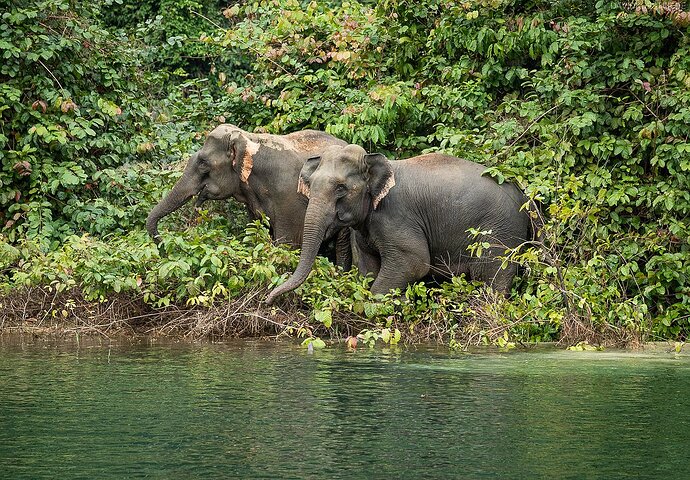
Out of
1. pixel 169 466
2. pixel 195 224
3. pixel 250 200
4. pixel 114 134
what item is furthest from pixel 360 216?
pixel 169 466

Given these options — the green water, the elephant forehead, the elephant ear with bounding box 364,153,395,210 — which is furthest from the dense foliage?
the green water

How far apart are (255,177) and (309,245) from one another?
188cm

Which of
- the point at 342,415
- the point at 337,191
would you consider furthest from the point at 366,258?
the point at 342,415

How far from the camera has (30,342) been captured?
12305 mm

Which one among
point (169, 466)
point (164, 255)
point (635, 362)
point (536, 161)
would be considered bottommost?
point (169, 466)

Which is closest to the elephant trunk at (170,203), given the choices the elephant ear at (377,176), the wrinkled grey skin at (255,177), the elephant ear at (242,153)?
the wrinkled grey skin at (255,177)

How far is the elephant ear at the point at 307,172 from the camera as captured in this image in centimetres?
1332

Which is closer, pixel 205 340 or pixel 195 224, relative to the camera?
pixel 205 340

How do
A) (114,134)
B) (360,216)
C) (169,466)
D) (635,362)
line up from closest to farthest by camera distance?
(169,466)
(635,362)
(360,216)
(114,134)

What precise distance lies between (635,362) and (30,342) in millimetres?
5354

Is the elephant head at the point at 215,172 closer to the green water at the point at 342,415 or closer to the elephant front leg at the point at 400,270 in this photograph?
the elephant front leg at the point at 400,270

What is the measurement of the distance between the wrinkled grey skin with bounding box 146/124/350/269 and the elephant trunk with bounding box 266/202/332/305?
1.30 meters

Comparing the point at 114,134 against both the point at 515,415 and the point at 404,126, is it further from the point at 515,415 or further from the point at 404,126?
the point at 515,415

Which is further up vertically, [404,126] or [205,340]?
[404,126]
